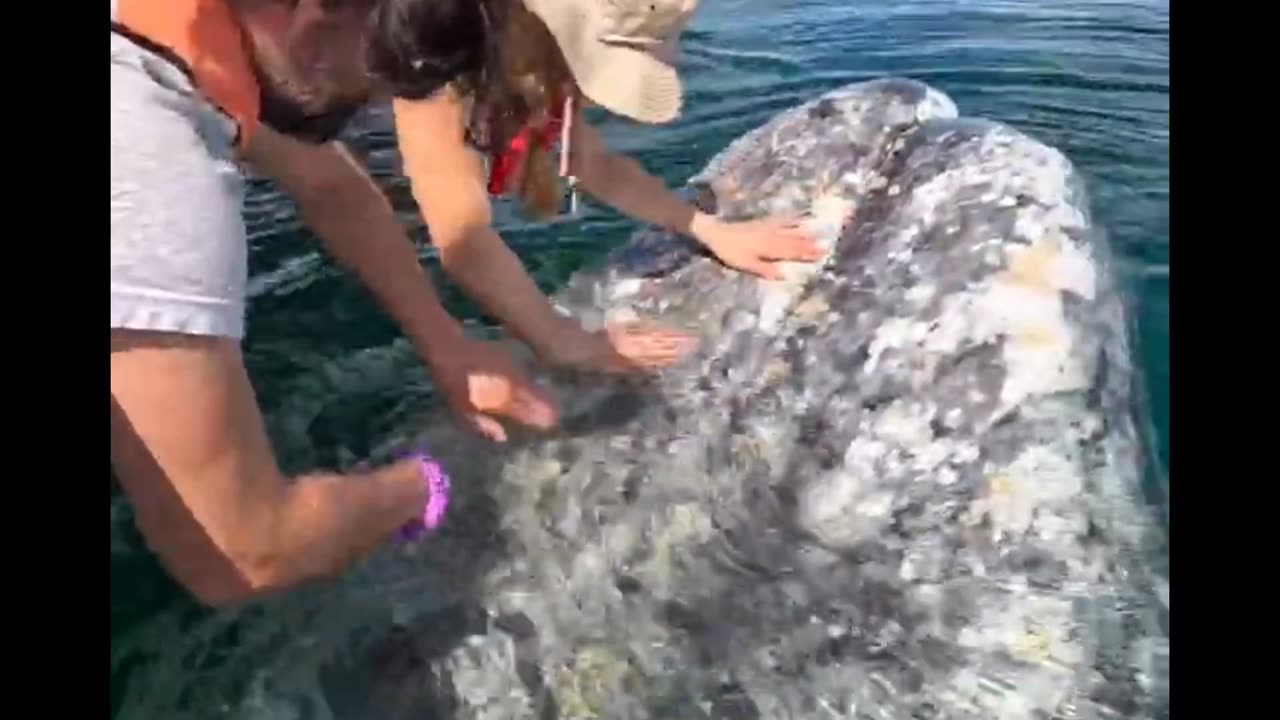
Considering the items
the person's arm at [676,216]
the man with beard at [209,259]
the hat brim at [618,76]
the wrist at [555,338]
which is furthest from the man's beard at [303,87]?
the wrist at [555,338]

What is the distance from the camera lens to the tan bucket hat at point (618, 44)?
1.44 meters

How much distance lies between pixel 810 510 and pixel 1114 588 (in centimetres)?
35

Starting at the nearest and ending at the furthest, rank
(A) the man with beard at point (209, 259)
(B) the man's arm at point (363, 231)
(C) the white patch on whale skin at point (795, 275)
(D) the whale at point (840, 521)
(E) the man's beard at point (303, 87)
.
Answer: (A) the man with beard at point (209, 259) → (E) the man's beard at point (303, 87) → (D) the whale at point (840, 521) → (B) the man's arm at point (363, 231) → (C) the white patch on whale skin at point (795, 275)

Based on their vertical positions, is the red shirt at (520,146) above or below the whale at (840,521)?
above

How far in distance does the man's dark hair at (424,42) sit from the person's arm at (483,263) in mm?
408

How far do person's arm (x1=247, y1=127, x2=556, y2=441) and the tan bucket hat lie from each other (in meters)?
0.37

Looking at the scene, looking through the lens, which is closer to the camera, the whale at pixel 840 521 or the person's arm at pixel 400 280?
the whale at pixel 840 521

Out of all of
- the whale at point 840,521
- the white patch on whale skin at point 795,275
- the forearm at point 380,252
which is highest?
the forearm at point 380,252

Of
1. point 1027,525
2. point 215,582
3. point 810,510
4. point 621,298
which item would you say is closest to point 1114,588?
point 1027,525

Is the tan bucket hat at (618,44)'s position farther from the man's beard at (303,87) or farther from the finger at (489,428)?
the finger at (489,428)

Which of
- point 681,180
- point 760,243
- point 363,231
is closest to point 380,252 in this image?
point 363,231

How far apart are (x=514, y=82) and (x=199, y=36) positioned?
1.51 feet
